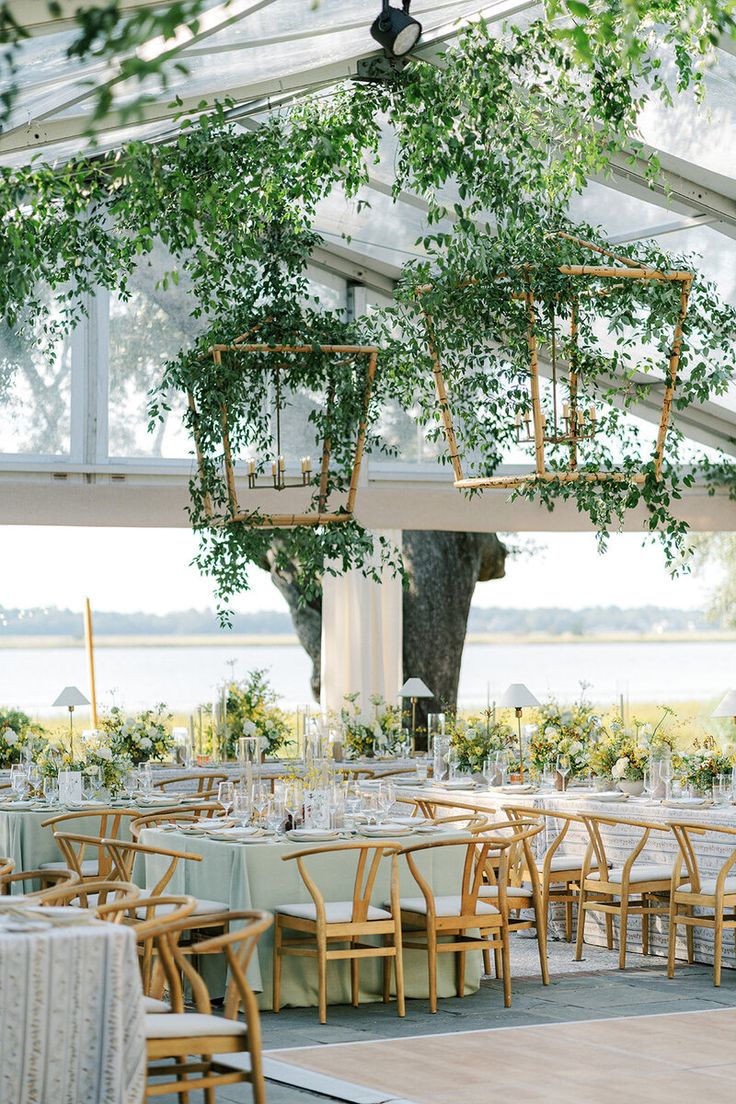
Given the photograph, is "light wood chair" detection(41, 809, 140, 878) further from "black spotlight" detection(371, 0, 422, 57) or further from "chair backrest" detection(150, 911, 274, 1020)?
"black spotlight" detection(371, 0, 422, 57)

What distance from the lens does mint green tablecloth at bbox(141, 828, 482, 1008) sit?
677cm

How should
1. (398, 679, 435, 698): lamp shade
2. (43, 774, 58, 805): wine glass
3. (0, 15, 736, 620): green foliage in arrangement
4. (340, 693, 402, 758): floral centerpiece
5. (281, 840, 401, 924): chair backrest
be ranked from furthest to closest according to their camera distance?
1. (398, 679, 435, 698): lamp shade
2. (340, 693, 402, 758): floral centerpiece
3. (43, 774, 58, 805): wine glass
4. (0, 15, 736, 620): green foliage in arrangement
5. (281, 840, 401, 924): chair backrest

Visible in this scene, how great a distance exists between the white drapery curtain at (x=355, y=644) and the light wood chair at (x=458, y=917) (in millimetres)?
5800

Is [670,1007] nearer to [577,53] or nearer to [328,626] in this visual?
[577,53]

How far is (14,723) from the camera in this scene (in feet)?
36.1

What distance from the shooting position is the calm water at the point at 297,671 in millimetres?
38188

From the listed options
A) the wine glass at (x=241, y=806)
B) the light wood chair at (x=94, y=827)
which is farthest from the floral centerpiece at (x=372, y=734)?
the wine glass at (x=241, y=806)

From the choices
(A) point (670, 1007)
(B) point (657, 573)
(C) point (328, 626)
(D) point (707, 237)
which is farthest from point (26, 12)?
(B) point (657, 573)

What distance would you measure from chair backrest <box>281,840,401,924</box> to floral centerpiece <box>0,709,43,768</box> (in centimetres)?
381

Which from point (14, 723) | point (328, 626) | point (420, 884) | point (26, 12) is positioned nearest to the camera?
point (26, 12)

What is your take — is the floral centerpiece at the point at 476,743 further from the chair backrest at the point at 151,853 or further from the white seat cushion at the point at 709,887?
the chair backrest at the point at 151,853

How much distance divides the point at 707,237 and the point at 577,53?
20.3 ft

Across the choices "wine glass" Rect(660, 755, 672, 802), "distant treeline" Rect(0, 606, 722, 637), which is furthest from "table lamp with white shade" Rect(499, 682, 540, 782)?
"distant treeline" Rect(0, 606, 722, 637)

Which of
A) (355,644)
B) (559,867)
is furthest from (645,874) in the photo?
(355,644)
